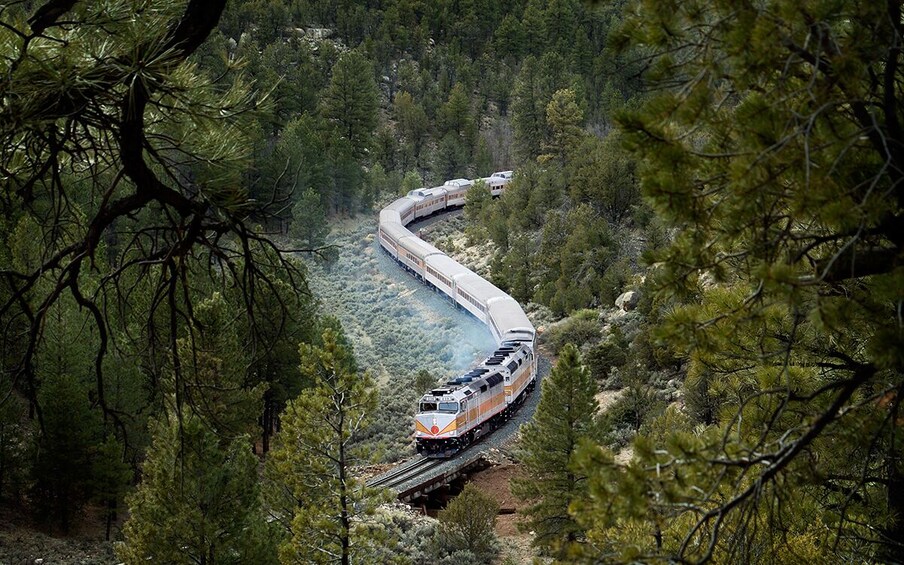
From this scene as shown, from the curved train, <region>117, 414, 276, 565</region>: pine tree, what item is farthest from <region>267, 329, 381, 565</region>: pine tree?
the curved train

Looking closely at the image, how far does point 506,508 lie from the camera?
86.5 ft

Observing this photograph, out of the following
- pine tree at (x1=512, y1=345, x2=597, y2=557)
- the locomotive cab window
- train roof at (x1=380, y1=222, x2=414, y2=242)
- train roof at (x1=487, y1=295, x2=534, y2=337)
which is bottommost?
train roof at (x1=380, y1=222, x2=414, y2=242)

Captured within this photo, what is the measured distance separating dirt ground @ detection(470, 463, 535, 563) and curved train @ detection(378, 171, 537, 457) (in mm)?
1217

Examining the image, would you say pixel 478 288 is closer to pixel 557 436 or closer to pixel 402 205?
pixel 402 205

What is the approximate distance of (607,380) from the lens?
1304 inches

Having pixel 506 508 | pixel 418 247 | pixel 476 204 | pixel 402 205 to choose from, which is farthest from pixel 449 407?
pixel 402 205

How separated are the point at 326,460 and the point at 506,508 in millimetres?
12316

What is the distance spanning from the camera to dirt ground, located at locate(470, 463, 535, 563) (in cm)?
2315

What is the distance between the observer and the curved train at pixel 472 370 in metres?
27.2

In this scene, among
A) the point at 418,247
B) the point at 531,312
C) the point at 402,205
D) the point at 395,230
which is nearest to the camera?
the point at 531,312

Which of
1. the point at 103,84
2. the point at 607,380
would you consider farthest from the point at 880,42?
the point at 607,380

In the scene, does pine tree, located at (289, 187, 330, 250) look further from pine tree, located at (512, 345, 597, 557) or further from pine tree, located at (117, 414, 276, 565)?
pine tree, located at (117, 414, 276, 565)

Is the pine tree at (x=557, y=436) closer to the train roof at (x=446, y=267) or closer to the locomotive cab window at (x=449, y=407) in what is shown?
the locomotive cab window at (x=449, y=407)

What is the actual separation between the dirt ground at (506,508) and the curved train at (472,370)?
122 centimetres
